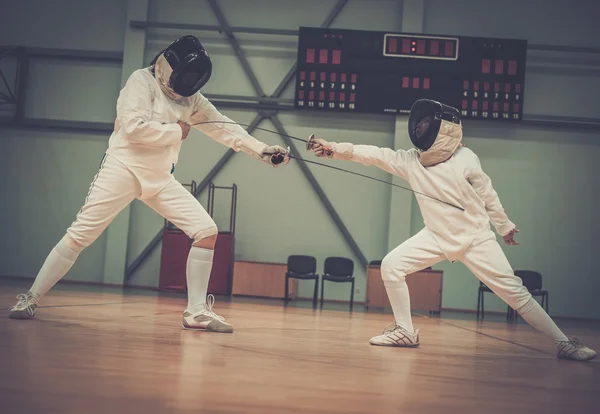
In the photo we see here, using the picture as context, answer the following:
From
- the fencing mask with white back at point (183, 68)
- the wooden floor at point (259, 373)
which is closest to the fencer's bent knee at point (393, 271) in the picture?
the wooden floor at point (259, 373)

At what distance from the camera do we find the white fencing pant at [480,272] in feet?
10.3

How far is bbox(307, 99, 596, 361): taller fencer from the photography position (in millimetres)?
3179

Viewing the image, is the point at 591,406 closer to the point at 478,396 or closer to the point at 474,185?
the point at 478,396

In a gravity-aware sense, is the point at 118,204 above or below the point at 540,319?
above

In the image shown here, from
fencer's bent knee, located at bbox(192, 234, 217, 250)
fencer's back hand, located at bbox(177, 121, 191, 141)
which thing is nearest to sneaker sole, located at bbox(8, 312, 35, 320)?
fencer's bent knee, located at bbox(192, 234, 217, 250)

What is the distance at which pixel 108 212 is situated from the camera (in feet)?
10.7

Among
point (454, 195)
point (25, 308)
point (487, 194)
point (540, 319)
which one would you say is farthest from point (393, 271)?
point (25, 308)

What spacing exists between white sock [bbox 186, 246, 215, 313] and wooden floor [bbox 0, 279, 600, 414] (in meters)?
0.18

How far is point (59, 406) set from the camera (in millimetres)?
1494

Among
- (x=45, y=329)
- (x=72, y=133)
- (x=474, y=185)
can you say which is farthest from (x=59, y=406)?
(x=72, y=133)

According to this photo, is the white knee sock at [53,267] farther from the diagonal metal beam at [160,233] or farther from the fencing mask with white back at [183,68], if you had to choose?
the diagonal metal beam at [160,233]

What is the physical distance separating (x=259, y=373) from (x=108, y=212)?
1524 mm

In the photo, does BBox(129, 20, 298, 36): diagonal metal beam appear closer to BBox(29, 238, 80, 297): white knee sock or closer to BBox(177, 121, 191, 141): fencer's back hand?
BBox(177, 121, 191, 141): fencer's back hand

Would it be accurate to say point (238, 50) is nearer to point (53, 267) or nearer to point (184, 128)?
point (184, 128)
